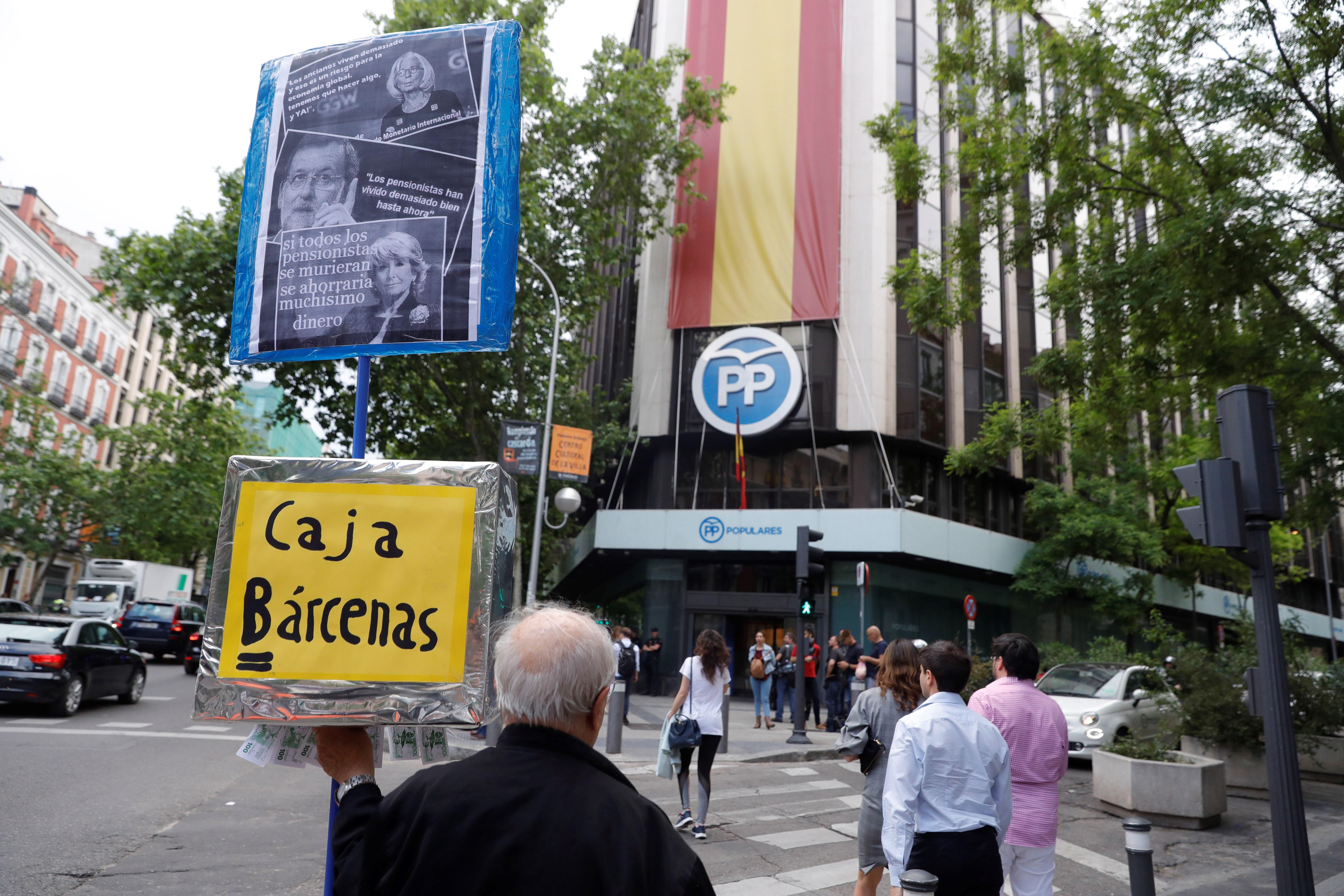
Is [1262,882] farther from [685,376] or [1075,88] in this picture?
[685,376]

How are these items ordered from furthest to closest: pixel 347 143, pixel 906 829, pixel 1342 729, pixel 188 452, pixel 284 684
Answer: pixel 188 452, pixel 1342 729, pixel 906 829, pixel 347 143, pixel 284 684

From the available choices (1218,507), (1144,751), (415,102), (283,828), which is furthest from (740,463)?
(415,102)

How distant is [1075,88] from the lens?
39.6 ft

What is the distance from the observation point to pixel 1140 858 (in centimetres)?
439

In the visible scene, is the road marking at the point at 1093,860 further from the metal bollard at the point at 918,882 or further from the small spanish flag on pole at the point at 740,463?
the small spanish flag on pole at the point at 740,463

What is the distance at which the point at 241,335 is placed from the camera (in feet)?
10.3

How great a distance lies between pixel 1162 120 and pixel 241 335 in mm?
11920

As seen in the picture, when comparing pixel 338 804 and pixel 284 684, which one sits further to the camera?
pixel 284 684

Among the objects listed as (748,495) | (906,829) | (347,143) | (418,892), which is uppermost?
(748,495)

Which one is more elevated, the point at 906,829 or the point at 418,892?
the point at 418,892

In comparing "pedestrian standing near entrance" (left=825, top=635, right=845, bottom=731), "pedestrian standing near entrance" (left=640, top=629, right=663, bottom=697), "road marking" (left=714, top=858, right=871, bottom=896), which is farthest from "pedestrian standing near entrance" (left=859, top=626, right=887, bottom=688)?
"road marking" (left=714, top=858, right=871, bottom=896)

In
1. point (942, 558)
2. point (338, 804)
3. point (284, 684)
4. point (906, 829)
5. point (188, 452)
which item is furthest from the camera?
point (188, 452)

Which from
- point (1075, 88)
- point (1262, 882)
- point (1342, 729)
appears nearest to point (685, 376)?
point (1075, 88)

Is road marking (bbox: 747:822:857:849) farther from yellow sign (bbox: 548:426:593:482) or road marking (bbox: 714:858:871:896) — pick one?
yellow sign (bbox: 548:426:593:482)
